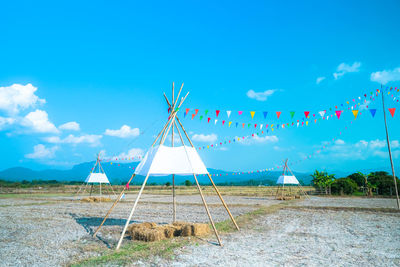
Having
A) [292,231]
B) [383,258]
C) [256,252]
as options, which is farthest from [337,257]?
[292,231]

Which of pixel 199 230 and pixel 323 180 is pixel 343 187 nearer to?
pixel 323 180


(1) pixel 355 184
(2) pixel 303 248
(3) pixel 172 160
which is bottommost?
(2) pixel 303 248

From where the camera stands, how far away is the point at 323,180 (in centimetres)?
3675

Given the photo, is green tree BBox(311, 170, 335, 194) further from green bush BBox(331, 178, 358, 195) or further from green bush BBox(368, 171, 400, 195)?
green bush BBox(368, 171, 400, 195)

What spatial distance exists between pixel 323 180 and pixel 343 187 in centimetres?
275

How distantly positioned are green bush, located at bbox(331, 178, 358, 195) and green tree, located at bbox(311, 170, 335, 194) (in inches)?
27.4

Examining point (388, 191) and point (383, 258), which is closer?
point (383, 258)

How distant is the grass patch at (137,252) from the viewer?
5.65 metres

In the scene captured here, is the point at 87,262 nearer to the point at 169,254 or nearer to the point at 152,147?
the point at 169,254

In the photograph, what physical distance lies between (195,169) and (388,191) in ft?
108

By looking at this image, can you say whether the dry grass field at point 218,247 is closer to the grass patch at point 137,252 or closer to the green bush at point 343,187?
the grass patch at point 137,252

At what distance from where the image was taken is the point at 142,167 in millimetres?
8750

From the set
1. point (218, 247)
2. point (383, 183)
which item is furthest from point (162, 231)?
point (383, 183)

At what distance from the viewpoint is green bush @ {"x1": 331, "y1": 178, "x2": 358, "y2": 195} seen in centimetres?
3438
